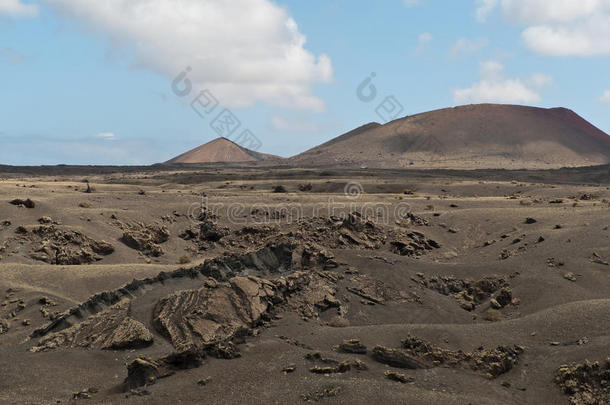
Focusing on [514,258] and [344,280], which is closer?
[344,280]

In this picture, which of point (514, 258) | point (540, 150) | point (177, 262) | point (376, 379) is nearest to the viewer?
point (376, 379)

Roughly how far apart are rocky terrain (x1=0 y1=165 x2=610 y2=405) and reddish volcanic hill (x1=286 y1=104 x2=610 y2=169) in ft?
317

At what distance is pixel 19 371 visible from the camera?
522 inches

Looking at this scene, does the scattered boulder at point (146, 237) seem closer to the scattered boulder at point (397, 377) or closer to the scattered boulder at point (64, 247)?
the scattered boulder at point (64, 247)

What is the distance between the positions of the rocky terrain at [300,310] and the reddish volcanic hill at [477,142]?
96519 millimetres

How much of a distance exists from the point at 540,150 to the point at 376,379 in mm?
143886

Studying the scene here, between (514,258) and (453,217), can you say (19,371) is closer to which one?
(514,258)

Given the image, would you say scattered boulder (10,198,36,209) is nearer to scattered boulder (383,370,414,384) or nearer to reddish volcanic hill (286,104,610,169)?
scattered boulder (383,370,414,384)

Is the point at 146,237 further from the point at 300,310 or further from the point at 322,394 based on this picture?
the point at 322,394

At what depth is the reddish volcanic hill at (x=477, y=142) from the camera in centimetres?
13600

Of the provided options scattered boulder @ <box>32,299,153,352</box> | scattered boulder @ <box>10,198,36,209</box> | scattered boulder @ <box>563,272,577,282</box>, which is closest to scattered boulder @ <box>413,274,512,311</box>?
scattered boulder @ <box>563,272,577,282</box>

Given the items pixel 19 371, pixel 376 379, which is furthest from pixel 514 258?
pixel 19 371

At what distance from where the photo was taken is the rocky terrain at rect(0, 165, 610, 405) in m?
12.5

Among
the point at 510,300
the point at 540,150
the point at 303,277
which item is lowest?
the point at 510,300
